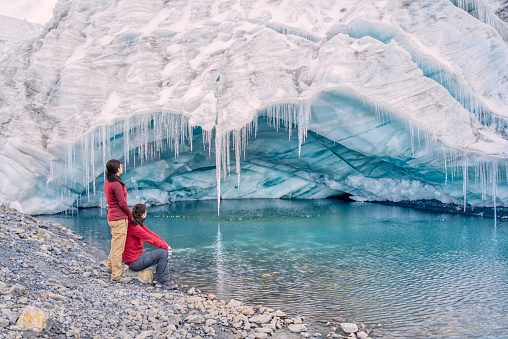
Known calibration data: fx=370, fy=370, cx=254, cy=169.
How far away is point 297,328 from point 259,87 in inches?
478

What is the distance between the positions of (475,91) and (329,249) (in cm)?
948

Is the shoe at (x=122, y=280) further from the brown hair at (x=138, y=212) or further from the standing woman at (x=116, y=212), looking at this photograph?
the brown hair at (x=138, y=212)

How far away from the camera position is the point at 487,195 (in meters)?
17.2

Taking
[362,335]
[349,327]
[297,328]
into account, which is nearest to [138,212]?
[297,328]

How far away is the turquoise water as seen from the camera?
597cm

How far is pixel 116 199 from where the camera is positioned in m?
5.88

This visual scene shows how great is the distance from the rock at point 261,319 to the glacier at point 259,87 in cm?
1054

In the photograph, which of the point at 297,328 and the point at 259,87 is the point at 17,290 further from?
the point at 259,87

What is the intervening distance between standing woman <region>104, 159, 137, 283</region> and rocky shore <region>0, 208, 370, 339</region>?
1.19ft

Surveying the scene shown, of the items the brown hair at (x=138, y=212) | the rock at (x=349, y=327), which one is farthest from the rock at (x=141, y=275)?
the rock at (x=349, y=327)

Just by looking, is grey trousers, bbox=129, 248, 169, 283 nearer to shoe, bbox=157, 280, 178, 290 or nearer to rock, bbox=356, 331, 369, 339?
shoe, bbox=157, 280, 178, 290

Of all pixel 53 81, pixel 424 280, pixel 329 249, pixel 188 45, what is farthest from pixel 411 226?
pixel 53 81

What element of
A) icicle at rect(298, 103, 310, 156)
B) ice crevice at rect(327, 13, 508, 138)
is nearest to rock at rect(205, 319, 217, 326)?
icicle at rect(298, 103, 310, 156)

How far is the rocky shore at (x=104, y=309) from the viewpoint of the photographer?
388cm
